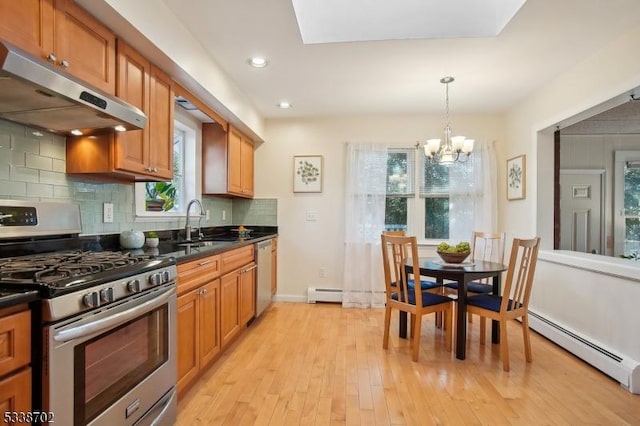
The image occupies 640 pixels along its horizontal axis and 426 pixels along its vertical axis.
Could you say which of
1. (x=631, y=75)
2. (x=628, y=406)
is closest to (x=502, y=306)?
(x=628, y=406)

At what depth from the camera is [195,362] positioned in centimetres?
209

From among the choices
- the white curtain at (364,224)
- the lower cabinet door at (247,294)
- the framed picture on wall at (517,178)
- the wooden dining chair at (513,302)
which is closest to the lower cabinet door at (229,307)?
the lower cabinet door at (247,294)

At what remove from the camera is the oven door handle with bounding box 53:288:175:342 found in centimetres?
111

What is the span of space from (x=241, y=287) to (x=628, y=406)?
9.02 feet

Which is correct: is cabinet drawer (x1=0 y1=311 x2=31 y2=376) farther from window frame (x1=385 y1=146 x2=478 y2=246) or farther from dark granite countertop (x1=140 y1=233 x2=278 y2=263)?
window frame (x1=385 y1=146 x2=478 y2=246)

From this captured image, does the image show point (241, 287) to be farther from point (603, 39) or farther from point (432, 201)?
point (603, 39)

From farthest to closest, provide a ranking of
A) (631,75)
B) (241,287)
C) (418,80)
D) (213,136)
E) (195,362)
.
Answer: (213,136), (418,80), (241,287), (631,75), (195,362)

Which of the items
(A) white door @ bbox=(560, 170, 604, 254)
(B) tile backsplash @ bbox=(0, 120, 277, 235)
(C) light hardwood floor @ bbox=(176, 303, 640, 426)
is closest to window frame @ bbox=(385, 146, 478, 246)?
(C) light hardwood floor @ bbox=(176, 303, 640, 426)

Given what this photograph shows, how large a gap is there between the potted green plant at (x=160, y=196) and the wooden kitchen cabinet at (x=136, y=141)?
1.62ft

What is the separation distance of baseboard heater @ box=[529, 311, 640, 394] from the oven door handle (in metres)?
2.90

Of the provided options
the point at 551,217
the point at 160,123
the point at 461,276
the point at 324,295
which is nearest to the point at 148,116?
the point at 160,123

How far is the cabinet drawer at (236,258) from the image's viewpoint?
8.52 feet

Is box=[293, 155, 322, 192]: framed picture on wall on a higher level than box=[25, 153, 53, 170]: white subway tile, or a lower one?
higher

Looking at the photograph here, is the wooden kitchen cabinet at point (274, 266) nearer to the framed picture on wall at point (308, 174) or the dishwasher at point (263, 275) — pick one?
the dishwasher at point (263, 275)
